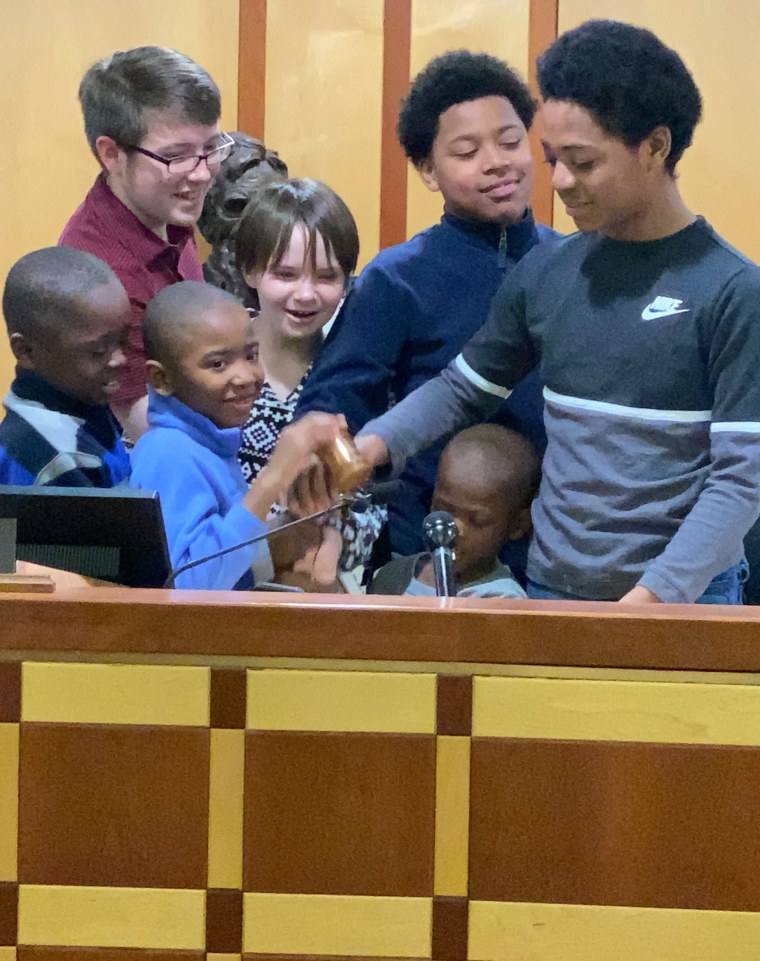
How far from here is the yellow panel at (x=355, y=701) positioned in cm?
102

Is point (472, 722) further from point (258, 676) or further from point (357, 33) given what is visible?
point (357, 33)

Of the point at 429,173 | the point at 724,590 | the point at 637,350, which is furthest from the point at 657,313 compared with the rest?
the point at 429,173

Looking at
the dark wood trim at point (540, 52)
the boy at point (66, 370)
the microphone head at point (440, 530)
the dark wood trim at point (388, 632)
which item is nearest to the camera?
the dark wood trim at point (388, 632)

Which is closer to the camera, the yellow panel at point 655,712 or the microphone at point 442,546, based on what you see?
the yellow panel at point 655,712

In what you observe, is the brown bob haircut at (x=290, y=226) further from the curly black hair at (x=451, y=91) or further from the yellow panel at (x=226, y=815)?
the yellow panel at (x=226, y=815)

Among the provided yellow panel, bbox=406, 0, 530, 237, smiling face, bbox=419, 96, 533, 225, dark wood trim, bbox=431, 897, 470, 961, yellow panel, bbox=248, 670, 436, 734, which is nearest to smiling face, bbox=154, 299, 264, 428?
smiling face, bbox=419, 96, 533, 225

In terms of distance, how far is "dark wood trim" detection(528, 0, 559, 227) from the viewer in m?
1.98

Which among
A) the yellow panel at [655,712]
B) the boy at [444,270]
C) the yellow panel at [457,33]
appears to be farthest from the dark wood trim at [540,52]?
the yellow panel at [655,712]

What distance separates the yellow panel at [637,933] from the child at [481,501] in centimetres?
60

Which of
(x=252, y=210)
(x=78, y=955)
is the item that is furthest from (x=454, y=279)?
(x=78, y=955)

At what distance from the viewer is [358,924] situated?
3.36ft

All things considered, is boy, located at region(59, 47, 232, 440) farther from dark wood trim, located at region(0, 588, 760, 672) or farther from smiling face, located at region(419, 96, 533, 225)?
dark wood trim, located at region(0, 588, 760, 672)

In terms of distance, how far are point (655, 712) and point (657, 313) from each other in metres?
0.53

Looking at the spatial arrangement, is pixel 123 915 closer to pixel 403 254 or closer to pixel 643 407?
pixel 643 407
